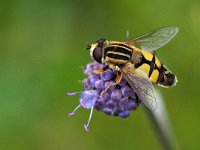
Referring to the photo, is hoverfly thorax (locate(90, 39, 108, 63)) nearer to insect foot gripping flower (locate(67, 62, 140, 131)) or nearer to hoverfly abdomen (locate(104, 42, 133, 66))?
hoverfly abdomen (locate(104, 42, 133, 66))

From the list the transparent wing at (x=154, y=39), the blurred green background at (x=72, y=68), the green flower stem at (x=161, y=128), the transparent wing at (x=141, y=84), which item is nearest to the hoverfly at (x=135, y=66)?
the transparent wing at (x=141, y=84)

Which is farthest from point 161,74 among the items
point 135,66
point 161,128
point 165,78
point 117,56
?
point 161,128

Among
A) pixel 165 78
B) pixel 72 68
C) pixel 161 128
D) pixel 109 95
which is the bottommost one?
pixel 72 68

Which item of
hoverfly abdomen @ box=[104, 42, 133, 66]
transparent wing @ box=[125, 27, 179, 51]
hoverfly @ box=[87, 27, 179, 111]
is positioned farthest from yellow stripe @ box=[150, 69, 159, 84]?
transparent wing @ box=[125, 27, 179, 51]

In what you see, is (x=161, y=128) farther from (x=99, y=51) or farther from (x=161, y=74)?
(x=99, y=51)

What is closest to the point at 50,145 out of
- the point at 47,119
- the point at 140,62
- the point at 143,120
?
the point at 47,119

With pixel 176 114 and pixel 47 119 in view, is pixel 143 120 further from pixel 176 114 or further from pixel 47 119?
pixel 47 119
